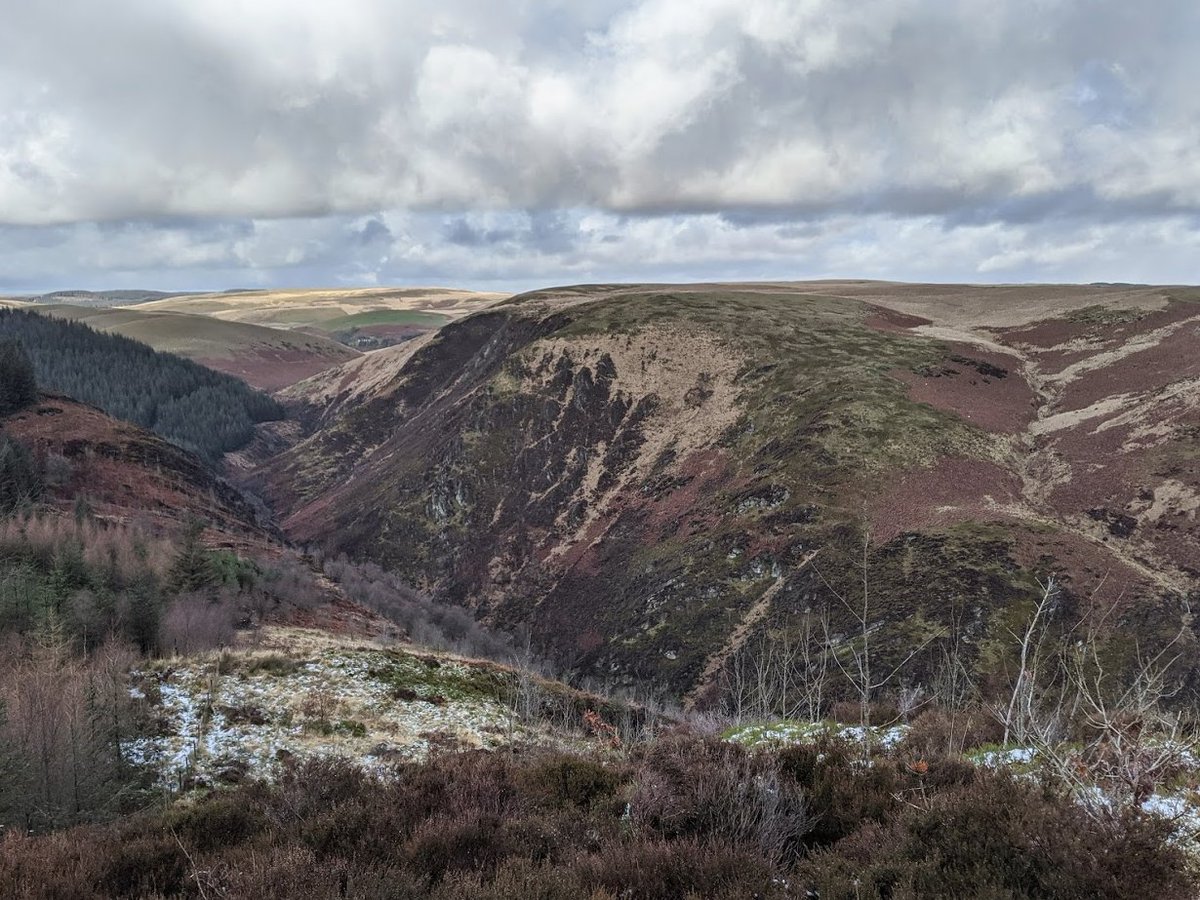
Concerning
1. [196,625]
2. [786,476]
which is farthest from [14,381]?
[786,476]

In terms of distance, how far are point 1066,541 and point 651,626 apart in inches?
1122

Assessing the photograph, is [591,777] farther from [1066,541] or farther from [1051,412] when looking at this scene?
[1051,412]

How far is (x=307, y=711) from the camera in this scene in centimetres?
2036

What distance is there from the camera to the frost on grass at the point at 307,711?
17.0 metres

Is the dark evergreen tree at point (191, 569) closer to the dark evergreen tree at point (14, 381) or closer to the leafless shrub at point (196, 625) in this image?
the leafless shrub at point (196, 625)

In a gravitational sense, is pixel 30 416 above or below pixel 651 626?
above

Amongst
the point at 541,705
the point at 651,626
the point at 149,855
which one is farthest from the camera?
the point at 651,626

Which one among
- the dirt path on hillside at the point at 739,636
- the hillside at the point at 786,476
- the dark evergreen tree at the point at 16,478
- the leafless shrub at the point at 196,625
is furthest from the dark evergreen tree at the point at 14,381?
the dirt path on hillside at the point at 739,636

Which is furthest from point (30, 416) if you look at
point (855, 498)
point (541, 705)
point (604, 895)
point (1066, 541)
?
point (1066, 541)

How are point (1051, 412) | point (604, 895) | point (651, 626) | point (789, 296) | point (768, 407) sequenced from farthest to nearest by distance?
point (789, 296) < point (768, 407) < point (1051, 412) < point (651, 626) < point (604, 895)

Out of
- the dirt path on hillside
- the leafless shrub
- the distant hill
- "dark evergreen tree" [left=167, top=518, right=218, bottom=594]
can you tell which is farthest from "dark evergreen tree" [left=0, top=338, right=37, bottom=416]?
the dirt path on hillside

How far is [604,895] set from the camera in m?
5.67

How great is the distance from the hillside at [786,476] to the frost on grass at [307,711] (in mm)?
17825

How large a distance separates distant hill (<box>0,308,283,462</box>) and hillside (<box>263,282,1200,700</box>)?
40.9m
